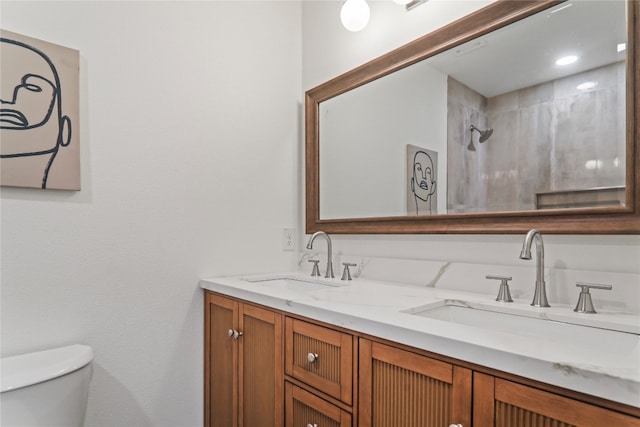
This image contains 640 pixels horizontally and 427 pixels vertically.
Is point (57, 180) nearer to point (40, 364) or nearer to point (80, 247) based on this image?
point (80, 247)

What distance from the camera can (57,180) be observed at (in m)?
1.26

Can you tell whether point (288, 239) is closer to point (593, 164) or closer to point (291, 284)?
point (291, 284)

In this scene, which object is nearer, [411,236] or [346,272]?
[411,236]

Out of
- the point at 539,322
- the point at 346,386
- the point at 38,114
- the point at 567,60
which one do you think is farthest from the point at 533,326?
the point at 38,114

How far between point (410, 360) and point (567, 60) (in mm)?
966

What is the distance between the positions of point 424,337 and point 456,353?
72mm

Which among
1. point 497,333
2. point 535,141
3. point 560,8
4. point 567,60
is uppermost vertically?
point 560,8

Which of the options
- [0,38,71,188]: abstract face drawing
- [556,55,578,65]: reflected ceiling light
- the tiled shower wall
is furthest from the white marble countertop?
[0,38,71,188]: abstract face drawing

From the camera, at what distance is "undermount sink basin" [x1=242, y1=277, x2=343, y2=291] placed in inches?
63.2

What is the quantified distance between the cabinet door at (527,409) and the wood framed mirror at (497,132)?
58 cm

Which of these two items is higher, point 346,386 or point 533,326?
point 533,326

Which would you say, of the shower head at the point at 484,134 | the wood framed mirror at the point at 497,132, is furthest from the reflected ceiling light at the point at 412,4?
the shower head at the point at 484,134

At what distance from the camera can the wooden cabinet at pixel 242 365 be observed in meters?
1.21

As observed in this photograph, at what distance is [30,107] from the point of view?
1.21 metres
